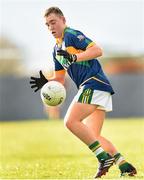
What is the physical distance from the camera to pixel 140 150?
15094mm

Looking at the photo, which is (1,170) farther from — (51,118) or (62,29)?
(51,118)

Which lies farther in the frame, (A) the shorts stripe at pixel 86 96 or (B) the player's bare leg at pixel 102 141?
(B) the player's bare leg at pixel 102 141

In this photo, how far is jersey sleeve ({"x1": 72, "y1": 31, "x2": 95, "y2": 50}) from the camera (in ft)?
30.6

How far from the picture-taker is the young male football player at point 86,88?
9227mm

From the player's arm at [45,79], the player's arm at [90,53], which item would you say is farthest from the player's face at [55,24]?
the player's arm at [45,79]

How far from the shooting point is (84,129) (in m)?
9.19

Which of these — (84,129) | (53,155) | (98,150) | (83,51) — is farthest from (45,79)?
(53,155)

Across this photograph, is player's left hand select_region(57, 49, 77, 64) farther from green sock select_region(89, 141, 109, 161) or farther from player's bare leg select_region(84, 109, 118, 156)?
green sock select_region(89, 141, 109, 161)

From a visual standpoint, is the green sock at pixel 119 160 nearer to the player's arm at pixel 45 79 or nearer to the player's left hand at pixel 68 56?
the player's arm at pixel 45 79

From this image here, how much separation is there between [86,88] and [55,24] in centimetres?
92

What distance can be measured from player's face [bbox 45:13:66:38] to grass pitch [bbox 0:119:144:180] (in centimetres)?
183

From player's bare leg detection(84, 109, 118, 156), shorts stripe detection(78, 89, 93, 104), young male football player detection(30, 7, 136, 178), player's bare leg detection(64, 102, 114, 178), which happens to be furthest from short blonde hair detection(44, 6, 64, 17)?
player's bare leg detection(84, 109, 118, 156)

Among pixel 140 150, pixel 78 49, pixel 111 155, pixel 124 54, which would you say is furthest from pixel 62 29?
pixel 124 54

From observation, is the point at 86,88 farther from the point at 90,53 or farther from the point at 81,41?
the point at 81,41
